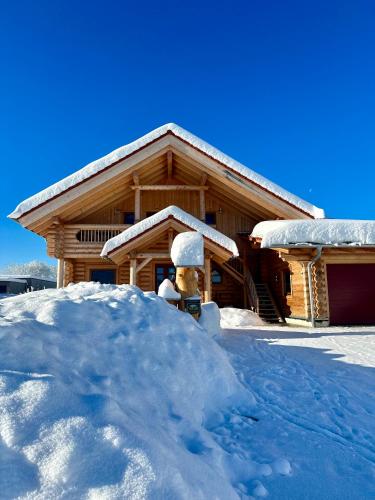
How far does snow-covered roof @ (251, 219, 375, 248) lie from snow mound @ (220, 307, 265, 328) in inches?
107

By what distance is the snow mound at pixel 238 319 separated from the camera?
9.96m

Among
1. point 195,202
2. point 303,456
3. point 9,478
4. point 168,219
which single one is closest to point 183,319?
point 303,456

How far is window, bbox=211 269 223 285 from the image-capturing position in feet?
44.6

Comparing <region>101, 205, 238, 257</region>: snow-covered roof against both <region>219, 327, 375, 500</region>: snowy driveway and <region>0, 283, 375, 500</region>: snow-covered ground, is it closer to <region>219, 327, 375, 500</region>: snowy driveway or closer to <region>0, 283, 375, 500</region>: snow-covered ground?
<region>219, 327, 375, 500</region>: snowy driveway

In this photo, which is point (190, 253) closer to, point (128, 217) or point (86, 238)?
point (86, 238)

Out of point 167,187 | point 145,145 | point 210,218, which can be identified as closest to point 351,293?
point 210,218

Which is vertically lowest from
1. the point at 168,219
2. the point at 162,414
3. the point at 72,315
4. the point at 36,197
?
the point at 162,414

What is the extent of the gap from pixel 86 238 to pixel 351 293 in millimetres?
10873

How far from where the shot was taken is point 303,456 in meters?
2.54

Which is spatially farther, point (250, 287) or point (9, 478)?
point (250, 287)

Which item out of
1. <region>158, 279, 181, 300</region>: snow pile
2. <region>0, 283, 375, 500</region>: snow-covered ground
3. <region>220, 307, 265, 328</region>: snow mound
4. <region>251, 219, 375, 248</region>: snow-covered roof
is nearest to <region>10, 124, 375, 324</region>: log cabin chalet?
<region>251, 219, 375, 248</region>: snow-covered roof

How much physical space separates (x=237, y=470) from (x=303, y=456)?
0.71m

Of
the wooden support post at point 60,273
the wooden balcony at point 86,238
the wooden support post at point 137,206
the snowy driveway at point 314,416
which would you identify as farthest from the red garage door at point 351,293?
the wooden support post at point 60,273

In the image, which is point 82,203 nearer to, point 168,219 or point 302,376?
point 168,219
